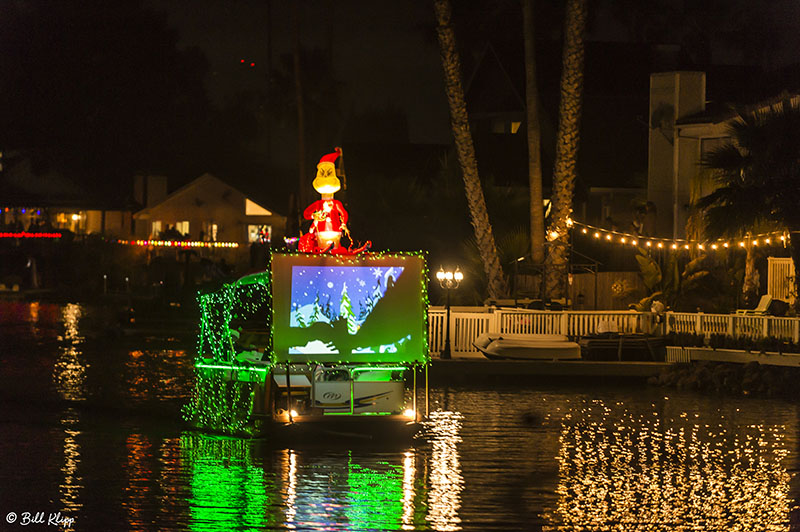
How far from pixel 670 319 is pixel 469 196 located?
6.87m

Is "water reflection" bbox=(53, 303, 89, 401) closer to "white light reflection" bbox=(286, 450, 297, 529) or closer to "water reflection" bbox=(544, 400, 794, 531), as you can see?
"white light reflection" bbox=(286, 450, 297, 529)

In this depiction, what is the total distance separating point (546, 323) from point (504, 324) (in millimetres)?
937

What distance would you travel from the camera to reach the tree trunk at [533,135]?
29094 mm

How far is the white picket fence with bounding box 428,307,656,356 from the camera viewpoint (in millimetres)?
24672

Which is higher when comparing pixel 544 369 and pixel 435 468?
pixel 544 369

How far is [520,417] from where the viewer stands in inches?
703

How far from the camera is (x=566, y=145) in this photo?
93.5 ft

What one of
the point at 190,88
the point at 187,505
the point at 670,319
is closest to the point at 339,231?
the point at 187,505

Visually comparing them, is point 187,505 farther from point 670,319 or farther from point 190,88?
point 190,88

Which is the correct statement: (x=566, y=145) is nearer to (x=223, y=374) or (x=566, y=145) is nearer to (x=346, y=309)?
(x=223, y=374)

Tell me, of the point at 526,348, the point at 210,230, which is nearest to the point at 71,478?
the point at 526,348

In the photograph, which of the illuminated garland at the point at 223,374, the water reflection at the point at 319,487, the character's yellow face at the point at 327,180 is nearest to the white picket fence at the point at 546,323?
the character's yellow face at the point at 327,180

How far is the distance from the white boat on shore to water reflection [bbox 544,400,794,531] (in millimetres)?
5170

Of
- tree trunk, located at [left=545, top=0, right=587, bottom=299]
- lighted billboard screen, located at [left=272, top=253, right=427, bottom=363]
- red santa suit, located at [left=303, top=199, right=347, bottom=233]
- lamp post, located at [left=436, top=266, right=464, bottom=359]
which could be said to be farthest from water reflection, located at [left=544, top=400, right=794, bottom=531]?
tree trunk, located at [left=545, top=0, right=587, bottom=299]
